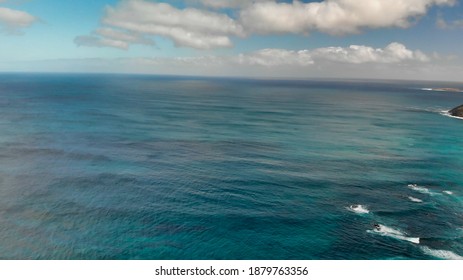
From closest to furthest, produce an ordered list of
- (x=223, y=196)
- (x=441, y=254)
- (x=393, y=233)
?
(x=441, y=254), (x=393, y=233), (x=223, y=196)

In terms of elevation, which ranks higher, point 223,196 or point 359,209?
point 223,196

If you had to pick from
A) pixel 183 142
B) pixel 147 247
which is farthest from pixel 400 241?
pixel 183 142

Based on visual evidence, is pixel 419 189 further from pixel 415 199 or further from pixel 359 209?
pixel 359 209

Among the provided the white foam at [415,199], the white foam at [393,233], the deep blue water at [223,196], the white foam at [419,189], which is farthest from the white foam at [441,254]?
the white foam at [419,189]

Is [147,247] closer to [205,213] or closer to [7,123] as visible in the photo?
[205,213]

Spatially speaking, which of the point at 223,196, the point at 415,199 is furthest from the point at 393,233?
the point at 223,196

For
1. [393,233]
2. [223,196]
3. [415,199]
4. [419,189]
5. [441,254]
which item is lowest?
[441,254]

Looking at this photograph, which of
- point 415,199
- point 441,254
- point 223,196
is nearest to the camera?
point 441,254

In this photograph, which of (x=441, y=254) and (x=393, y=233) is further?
(x=393, y=233)
